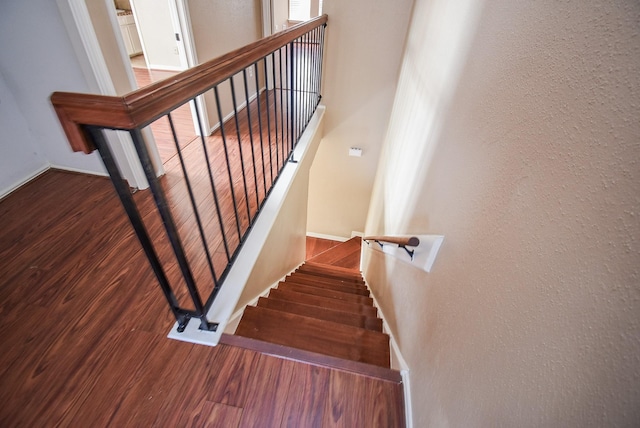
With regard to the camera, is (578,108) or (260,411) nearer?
(578,108)

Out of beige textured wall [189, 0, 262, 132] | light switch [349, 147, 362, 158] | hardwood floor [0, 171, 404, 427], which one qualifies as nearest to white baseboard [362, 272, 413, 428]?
hardwood floor [0, 171, 404, 427]

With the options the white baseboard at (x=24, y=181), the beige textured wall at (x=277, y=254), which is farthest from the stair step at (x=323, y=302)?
the white baseboard at (x=24, y=181)

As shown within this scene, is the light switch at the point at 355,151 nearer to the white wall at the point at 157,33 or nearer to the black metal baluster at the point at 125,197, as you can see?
the black metal baluster at the point at 125,197

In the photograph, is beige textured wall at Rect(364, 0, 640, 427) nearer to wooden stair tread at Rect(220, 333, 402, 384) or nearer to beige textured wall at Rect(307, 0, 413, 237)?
wooden stair tread at Rect(220, 333, 402, 384)

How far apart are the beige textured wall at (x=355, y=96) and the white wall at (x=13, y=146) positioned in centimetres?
282

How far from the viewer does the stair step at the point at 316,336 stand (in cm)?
138

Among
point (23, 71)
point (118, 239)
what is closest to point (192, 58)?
point (23, 71)

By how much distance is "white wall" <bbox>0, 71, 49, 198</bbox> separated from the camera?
6.40 ft

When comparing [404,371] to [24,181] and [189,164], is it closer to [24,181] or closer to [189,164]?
[189,164]

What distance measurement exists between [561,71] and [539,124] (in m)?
0.09

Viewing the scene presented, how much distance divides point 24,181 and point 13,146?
0.25 metres

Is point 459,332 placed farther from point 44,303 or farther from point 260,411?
point 44,303

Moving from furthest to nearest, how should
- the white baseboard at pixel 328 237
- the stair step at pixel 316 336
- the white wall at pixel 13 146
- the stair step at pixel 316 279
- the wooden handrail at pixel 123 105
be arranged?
1. the white baseboard at pixel 328 237
2. the stair step at pixel 316 279
3. the white wall at pixel 13 146
4. the stair step at pixel 316 336
5. the wooden handrail at pixel 123 105

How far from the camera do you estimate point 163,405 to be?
1004mm
